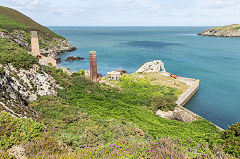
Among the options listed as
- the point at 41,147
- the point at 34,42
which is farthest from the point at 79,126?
the point at 34,42

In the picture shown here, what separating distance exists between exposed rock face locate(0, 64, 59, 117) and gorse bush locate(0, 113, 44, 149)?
3.81m

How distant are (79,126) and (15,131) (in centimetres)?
538

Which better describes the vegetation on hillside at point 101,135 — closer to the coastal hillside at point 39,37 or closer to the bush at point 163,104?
the bush at point 163,104

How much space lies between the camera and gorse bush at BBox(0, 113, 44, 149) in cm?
791

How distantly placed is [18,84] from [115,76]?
1185 inches

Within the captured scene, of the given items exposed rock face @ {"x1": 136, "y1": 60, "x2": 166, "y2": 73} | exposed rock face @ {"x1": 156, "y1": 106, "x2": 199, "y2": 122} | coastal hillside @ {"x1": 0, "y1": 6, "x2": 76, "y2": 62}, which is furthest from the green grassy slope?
exposed rock face @ {"x1": 156, "y1": 106, "x2": 199, "y2": 122}

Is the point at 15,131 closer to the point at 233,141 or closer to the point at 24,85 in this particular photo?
the point at 24,85

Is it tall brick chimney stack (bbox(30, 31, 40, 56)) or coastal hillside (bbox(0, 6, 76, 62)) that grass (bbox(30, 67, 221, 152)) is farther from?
coastal hillside (bbox(0, 6, 76, 62))

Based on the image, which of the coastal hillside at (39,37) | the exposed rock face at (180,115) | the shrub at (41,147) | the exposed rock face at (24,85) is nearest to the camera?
the shrub at (41,147)

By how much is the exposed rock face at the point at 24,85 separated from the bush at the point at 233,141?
14.4 meters

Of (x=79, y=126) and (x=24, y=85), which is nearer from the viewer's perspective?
(x=79, y=126)

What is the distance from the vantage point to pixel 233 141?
38.8ft

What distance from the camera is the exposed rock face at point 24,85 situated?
14224mm

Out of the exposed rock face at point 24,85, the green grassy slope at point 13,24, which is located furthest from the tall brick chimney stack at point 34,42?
the green grassy slope at point 13,24
